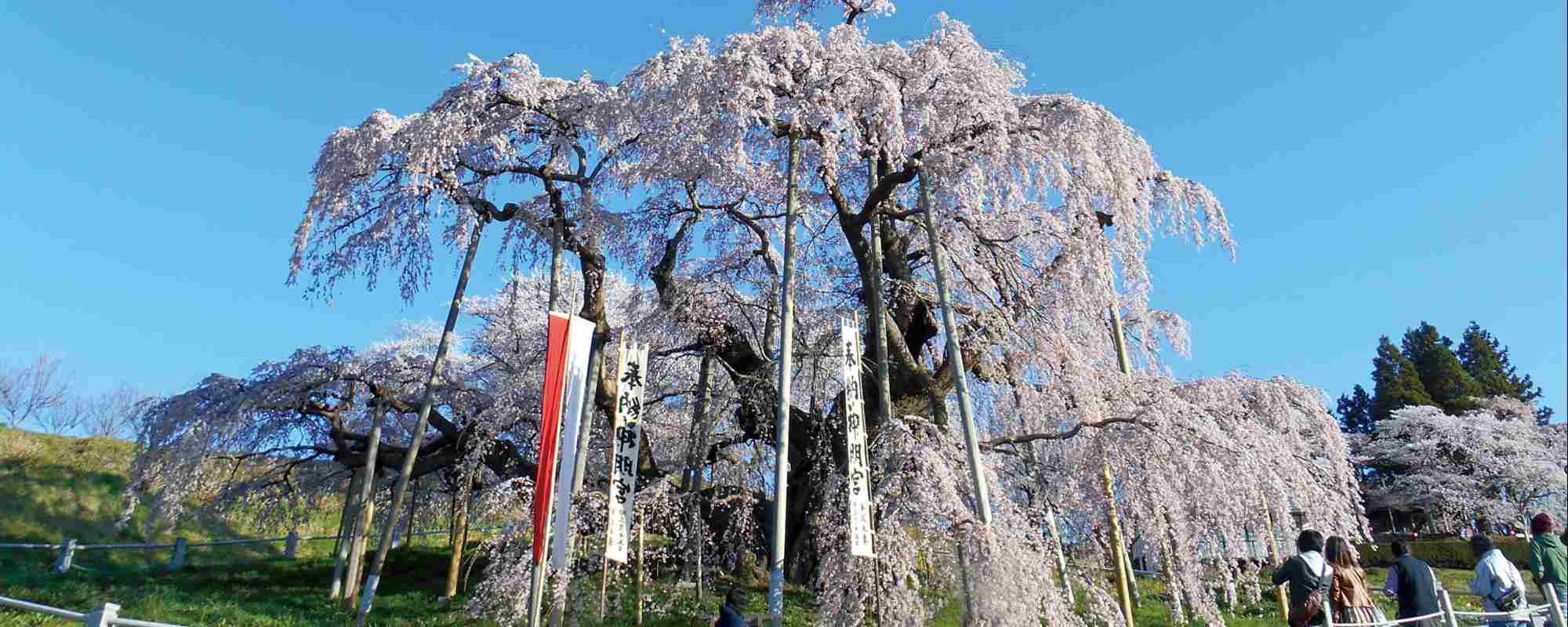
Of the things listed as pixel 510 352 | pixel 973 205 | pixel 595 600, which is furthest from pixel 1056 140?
pixel 510 352

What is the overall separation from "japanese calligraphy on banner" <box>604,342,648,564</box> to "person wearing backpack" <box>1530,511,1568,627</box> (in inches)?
336

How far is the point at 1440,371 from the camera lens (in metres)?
39.0

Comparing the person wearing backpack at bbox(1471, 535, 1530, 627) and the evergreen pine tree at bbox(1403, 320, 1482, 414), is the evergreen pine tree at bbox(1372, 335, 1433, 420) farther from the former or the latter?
the person wearing backpack at bbox(1471, 535, 1530, 627)

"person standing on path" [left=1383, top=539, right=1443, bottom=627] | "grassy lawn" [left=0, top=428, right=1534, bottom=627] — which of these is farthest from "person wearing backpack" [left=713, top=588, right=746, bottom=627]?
"person standing on path" [left=1383, top=539, right=1443, bottom=627]

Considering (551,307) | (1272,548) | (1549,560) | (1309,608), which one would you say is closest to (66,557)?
(551,307)

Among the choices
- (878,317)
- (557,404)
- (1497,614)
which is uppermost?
(878,317)

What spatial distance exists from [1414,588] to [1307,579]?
1737 millimetres

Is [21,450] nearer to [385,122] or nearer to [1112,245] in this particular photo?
[385,122]

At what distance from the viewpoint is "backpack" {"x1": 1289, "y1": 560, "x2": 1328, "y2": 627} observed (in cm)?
590

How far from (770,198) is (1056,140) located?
4.88 meters

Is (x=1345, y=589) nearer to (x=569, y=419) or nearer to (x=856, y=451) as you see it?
(x=856, y=451)

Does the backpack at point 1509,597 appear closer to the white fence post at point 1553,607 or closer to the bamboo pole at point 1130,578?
the white fence post at point 1553,607

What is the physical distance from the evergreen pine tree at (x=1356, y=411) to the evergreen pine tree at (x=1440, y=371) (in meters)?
2.86

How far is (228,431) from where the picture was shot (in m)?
12.4
